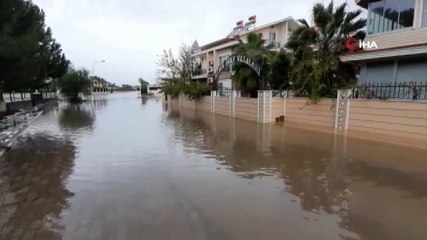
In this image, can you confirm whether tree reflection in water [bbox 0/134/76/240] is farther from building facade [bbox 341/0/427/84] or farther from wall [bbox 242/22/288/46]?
wall [bbox 242/22/288/46]

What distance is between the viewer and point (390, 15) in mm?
13305

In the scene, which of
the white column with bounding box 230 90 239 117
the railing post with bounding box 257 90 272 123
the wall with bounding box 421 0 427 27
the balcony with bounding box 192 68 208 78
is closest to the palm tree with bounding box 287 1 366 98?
the railing post with bounding box 257 90 272 123

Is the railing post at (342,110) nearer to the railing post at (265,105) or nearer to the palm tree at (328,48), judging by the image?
the palm tree at (328,48)

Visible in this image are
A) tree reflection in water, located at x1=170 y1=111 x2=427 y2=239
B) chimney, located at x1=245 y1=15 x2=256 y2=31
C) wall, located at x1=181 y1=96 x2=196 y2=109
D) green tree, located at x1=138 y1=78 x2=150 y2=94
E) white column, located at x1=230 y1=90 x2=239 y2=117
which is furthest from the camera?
green tree, located at x1=138 y1=78 x2=150 y2=94

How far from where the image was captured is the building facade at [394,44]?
38.6 feet

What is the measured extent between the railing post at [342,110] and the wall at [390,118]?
0.20 meters

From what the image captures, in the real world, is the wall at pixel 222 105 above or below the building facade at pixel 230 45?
below

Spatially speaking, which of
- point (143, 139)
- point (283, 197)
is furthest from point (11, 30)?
point (283, 197)

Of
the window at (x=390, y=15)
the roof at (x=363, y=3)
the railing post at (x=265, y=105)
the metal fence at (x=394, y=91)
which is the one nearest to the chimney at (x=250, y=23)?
the railing post at (x=265, y=105)

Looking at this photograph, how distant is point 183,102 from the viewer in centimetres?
3378

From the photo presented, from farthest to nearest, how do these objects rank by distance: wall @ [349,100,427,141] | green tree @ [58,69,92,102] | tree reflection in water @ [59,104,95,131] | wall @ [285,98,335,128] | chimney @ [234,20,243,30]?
green tree @ [58,69,92,102]
chimney @ [234,20,243,30]
tree reflection in water @ [59,104,95,131]
wall @ [285,98,335,128]
wall @ [349,100,427,141]

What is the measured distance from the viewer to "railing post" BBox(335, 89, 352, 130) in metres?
12.7

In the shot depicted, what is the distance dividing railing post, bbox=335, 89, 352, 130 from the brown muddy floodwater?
192 cm

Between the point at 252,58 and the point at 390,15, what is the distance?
26.7 feet
